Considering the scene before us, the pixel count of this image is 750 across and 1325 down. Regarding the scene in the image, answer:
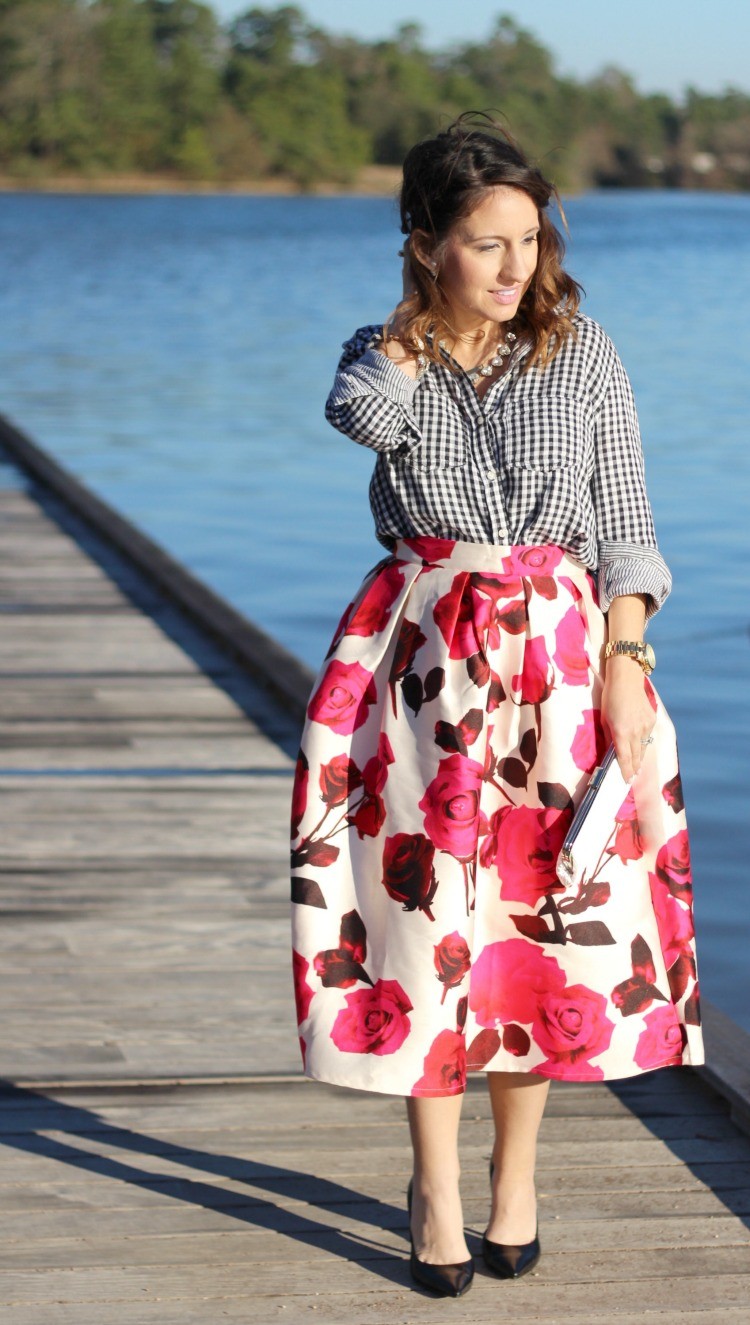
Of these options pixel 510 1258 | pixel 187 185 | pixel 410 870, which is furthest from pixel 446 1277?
pixel 187 185

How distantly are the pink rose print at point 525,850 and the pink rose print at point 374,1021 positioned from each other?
0.19 metres

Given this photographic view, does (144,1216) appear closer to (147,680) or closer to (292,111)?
(147,680)

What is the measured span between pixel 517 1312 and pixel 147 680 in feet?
12.6

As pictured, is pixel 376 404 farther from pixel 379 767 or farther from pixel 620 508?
pixel 379 767

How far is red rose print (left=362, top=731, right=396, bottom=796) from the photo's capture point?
237cm

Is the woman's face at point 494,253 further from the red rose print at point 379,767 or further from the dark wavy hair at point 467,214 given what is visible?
the red rose print at point 379,767

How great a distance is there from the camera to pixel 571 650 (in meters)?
2.37

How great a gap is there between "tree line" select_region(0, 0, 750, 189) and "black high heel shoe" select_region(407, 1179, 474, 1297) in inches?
2974

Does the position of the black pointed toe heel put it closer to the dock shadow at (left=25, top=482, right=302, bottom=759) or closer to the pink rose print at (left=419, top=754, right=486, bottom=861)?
the pink rose print at (left=419, top=754, right=486, bottom=861)

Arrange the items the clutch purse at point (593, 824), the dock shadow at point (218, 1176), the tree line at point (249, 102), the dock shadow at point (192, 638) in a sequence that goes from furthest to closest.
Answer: the tree line at point (249, 102), the dock shadow at point (192, 638), the dock shadow at point (218, 1176), the clutch purse at point (593, 824)

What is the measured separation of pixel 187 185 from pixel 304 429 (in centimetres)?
7850

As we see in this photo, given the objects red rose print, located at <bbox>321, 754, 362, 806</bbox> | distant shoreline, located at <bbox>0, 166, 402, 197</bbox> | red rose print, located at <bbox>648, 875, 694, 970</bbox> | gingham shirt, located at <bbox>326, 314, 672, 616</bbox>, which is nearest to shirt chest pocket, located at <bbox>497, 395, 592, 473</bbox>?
gingham shirt, located at <bbox>326, 314, 672, 616</bbox>

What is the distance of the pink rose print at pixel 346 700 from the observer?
2.40 m

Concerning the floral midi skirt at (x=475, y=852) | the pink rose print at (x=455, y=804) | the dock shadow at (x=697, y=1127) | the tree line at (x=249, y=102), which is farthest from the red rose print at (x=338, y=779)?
the tree line at (x=249, y=102)
